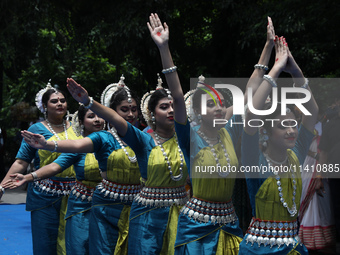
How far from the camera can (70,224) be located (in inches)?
222

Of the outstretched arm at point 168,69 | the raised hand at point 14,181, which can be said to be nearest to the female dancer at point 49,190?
the raised hand at point 14,181

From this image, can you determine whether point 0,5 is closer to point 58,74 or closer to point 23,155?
point 58,74

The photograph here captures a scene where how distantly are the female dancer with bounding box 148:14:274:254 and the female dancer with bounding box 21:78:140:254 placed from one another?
3.55 ft

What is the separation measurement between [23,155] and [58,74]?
8981 mm

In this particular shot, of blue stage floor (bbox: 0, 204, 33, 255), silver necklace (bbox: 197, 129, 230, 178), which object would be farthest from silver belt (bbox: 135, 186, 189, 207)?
blue stage floor (bbox: 0, 204, 33, 255)

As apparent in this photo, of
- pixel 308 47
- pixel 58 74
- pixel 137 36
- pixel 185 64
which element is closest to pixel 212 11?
pixel 185 64

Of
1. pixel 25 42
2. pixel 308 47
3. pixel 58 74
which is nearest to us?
pixel 308 47

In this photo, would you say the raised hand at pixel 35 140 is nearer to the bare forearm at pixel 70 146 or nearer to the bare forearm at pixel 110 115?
the bare forearm at pixel 70 146

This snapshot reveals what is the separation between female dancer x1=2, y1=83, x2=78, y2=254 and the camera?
234 inches

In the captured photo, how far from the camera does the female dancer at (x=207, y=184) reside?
3898mm

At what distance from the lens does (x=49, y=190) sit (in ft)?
19.9

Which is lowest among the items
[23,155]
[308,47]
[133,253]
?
[133,253]

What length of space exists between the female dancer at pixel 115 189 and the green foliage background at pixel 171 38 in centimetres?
500

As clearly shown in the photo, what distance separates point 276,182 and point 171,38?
8574 mm
